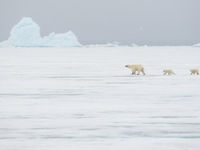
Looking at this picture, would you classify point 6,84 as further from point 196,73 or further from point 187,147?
point 187,147

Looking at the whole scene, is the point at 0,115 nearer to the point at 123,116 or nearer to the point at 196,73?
the point at 123,116

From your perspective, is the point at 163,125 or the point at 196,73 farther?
the point at 196,73

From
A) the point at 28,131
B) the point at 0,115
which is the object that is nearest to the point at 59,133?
the point at 28,131

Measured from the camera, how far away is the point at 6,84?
16.3 m

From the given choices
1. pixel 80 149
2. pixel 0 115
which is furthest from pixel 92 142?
pixel 0 115

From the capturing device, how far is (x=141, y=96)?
1235 cm

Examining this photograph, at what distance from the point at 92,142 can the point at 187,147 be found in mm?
1106

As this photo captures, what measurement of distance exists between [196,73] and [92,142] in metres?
15.0

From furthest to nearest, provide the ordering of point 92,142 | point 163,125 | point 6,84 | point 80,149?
point 6,84
point 163,125
point 92,142
point 80,149

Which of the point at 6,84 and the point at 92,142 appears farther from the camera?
the point at 6,84

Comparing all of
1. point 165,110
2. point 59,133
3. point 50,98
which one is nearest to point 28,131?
point 59,133

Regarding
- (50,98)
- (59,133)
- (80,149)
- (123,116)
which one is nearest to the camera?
(80,149)

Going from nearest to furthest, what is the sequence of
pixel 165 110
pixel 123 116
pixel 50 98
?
1. pixel 123 116
2. pixel 165 110
3. pixel 50 98

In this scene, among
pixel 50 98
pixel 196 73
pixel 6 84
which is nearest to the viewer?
pixel 50 98
